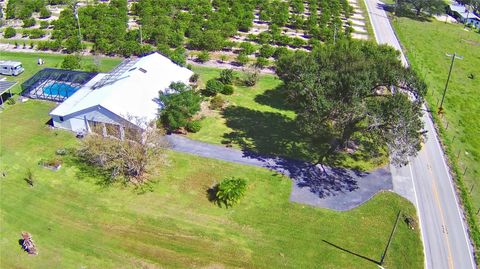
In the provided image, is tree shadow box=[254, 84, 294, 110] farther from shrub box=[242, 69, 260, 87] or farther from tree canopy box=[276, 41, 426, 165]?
tree canopy box=[276, 41, 426, 165]

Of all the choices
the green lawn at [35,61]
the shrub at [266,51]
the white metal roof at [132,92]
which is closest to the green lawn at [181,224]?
the white metal roof at [132,92]

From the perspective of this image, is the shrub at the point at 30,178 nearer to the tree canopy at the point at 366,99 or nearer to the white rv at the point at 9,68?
the white rv at the point at 9,68

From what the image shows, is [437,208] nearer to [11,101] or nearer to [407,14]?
[11,101]

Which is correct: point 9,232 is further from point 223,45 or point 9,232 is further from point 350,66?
point 223,45

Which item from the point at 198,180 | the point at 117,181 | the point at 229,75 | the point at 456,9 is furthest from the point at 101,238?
the point at 456,9

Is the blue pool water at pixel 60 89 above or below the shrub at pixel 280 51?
below

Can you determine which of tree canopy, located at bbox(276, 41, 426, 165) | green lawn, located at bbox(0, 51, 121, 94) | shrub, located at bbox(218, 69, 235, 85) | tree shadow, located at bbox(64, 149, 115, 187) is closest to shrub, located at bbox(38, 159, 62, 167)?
tree shadow, located at bbox(64, 149, 115, 187)
